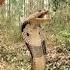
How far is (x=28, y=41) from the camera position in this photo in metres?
3.31

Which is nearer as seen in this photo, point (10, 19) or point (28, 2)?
point (10, 19)

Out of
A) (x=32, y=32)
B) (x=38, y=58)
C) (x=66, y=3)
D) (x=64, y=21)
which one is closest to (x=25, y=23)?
(x=32, y=32)

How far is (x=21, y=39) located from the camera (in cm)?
723

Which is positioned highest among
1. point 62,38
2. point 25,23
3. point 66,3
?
point 25,23

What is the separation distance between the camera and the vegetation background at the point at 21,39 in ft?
18.1

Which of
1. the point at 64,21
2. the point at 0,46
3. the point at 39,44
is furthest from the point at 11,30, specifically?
the point at 39,44

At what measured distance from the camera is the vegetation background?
5.51 meters

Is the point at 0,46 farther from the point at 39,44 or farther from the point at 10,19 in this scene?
the point at 39,44

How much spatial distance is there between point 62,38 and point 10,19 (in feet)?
6.67

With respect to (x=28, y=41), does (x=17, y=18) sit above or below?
below

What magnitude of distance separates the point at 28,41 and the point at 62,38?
408cm

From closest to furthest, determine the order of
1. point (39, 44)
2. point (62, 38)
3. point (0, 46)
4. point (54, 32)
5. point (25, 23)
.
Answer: point (25, 23) < point (39, 44) < point (0, 46) < point (62, 38) < point (54, 32)

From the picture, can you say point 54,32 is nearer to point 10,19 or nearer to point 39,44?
point 10,19

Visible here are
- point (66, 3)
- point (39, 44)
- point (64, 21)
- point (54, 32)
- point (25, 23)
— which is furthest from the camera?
point (66, 3)
